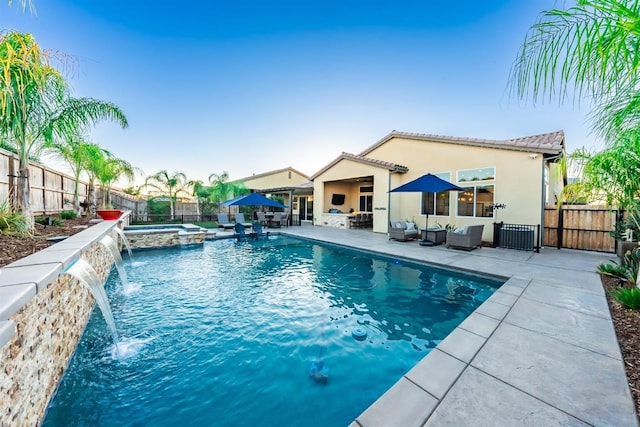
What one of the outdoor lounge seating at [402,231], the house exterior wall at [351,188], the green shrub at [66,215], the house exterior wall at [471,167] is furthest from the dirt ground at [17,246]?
the house exterior wall at [471,167]

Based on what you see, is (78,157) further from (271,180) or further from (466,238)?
(271,180)

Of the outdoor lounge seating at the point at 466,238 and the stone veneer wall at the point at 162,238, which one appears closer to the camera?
the outdoor lounge seating at the point at 466,238

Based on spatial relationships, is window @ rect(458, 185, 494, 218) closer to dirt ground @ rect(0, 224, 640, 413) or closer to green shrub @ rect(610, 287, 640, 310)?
dirt ground @ rect(0, 224, 640, 413)

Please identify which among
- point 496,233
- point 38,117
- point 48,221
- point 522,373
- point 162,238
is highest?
point 38,117

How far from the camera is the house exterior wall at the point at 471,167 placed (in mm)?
9859

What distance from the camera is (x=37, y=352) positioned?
2.45 m

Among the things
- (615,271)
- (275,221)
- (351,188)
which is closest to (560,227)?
(615,271)

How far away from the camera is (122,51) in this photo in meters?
9.72

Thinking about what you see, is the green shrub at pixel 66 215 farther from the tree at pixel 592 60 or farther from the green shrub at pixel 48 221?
the tree at pixel 592 60

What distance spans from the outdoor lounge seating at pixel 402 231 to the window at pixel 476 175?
3.26 metres

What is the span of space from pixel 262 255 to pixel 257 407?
7402 mm

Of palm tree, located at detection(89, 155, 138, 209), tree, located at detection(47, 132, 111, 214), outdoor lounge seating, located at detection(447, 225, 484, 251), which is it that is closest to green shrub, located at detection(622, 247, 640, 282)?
outdoor lounge seating, located at detection(447, 225, 484, 251)

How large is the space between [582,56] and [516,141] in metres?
13.1

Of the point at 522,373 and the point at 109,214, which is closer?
the point at 522,373
